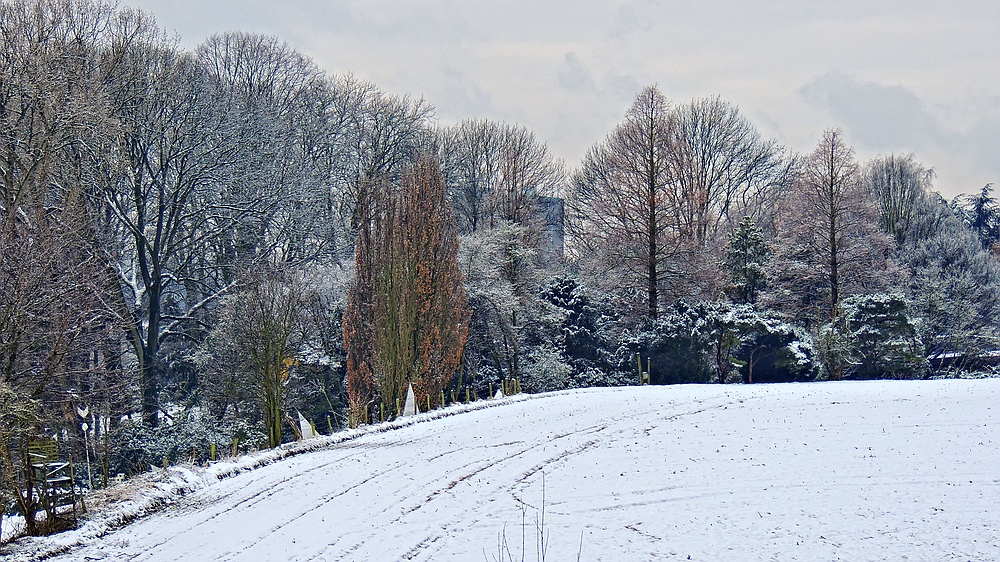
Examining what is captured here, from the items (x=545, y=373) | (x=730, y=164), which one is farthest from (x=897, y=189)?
(x=545, y=373)

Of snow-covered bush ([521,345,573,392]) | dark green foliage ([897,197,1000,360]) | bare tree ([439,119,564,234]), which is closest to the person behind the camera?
snow-covered bush ([521,345,573,392])

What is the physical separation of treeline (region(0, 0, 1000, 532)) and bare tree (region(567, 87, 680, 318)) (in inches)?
3.6

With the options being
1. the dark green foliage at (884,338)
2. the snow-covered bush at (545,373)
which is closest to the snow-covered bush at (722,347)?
the dark green foliage at (884,338)

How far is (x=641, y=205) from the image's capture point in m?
32.4

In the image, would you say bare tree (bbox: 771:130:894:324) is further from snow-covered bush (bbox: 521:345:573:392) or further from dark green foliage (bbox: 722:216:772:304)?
snow-covered bush (bbox: 521:345:573:392)

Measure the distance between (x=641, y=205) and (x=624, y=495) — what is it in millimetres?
22252

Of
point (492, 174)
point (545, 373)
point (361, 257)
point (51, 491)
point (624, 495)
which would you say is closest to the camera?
point (51, 491)

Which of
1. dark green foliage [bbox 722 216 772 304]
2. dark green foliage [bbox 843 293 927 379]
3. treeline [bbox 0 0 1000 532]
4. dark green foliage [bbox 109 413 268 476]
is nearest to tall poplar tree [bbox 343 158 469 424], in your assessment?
treeline [bbox 0 0 1000 532]

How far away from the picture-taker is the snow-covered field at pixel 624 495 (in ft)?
30.0

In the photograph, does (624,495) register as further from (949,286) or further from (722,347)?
(949,286)

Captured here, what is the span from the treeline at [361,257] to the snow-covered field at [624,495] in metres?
3.26

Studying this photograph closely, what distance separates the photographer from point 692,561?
8656mm

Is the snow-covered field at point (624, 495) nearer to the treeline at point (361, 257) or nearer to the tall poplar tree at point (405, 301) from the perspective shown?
the treeline at point (361, 257)

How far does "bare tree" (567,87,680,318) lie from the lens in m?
32.0
